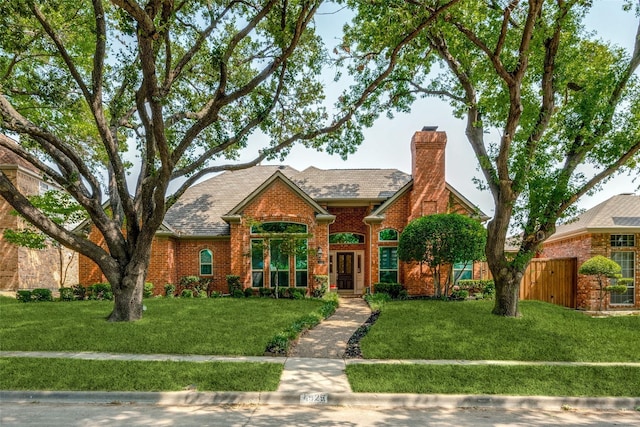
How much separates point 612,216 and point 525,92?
873 cm

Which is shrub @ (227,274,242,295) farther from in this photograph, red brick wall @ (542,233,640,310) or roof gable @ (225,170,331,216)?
red brick wall @ (542,233,640,310)

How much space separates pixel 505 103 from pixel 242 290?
12886 mm

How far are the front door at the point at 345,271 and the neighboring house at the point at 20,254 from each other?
509 inches

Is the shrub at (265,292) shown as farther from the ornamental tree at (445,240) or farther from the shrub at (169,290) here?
the ornamental tree at (445,240)

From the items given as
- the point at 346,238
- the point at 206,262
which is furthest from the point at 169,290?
the point at 346,238

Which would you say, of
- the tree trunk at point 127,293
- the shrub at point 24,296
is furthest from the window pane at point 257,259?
the shrub at point 24,296

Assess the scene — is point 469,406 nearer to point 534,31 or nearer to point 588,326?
point 588,326

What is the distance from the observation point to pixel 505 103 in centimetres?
1162

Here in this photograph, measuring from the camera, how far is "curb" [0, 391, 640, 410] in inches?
231

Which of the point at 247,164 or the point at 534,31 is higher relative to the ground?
the point at 534,31

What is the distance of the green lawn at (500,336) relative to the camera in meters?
8.14

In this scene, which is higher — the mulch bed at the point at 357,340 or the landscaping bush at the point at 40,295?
the landscaping bush at the point at 40,295

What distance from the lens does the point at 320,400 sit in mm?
5914

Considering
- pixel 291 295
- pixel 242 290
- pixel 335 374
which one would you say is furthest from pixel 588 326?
pixel 242 290
